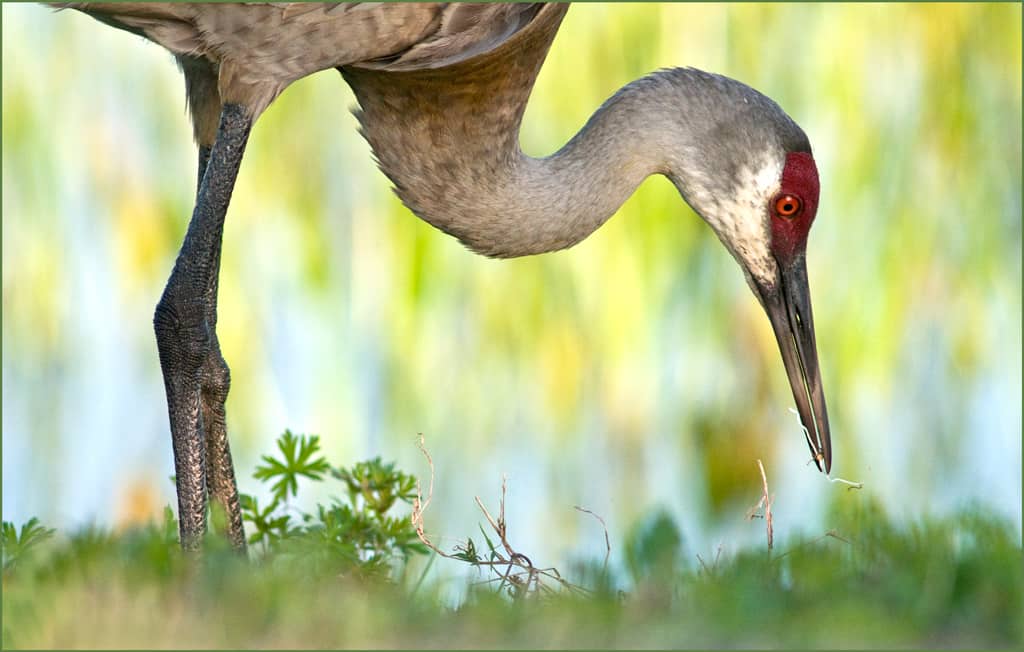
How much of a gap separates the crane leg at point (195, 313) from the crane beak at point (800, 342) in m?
1.71

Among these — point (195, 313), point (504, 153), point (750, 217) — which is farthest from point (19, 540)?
point (750, 217)

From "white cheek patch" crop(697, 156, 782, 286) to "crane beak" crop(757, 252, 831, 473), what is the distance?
56 millimetres

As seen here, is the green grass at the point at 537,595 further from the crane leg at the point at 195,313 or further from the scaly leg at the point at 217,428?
the scaly leg at the point at 217,428

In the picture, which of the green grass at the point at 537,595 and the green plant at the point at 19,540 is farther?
the green plant at the point at 19,540

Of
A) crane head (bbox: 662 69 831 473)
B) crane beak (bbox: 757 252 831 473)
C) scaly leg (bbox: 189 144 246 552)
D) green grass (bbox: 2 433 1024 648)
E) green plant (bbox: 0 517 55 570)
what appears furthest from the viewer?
crane beak (bbox: 757 252 831 473)

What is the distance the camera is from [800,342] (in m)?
3.97

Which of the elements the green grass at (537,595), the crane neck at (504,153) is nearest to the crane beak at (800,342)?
the crane neck at (504,153)

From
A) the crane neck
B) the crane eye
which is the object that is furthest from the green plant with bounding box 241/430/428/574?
the crane eye

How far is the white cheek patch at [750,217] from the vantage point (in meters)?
3.80

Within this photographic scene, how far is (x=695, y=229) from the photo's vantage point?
216 inches

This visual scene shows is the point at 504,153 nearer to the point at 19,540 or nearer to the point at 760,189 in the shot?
the point at 760,189

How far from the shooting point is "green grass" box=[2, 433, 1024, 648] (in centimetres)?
225

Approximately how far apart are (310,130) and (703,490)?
2.31 m

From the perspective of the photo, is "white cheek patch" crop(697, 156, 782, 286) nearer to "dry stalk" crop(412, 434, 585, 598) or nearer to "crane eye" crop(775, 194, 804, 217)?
"crane eye" crop(775, 194, 804, 217)
